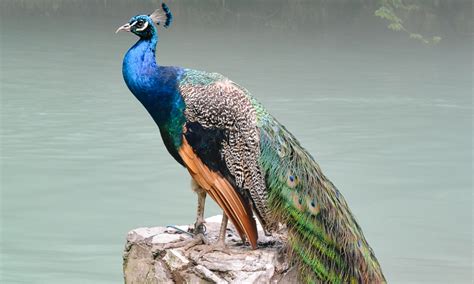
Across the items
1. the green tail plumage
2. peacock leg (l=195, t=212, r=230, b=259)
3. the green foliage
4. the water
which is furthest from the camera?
the green foliage

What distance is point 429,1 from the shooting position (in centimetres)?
1631

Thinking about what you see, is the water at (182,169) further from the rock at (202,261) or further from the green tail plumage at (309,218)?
the green tail plumage at (309,218)

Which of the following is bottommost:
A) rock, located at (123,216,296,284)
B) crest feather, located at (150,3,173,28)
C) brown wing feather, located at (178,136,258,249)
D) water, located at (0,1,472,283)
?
water, located at (0,1,472,283)

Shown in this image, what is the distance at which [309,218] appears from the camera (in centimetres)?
401

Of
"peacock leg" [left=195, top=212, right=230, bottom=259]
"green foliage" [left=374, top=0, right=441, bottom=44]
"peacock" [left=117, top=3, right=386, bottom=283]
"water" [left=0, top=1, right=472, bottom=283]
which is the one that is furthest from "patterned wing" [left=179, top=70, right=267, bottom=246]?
"green foliage" [left=374, top=0, right=441, bottom=44]

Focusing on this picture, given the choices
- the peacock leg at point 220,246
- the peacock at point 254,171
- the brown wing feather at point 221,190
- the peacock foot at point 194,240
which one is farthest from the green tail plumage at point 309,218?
the peacock foot at point 194,240

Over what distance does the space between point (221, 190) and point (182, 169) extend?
4.23m

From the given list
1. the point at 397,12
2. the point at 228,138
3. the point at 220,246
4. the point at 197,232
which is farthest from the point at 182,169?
the point at 397,12

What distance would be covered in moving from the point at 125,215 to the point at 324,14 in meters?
10.00

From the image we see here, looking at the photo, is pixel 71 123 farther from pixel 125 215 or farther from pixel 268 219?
pixel 268 219

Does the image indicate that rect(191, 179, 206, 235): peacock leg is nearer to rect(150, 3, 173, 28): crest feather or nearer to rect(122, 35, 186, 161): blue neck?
rect(122, 35, 186, 161): blue neck

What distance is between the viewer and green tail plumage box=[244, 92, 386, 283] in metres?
4.01

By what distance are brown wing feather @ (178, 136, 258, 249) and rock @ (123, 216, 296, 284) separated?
127mm

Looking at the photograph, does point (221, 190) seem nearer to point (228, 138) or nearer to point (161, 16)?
point (228, 138)
